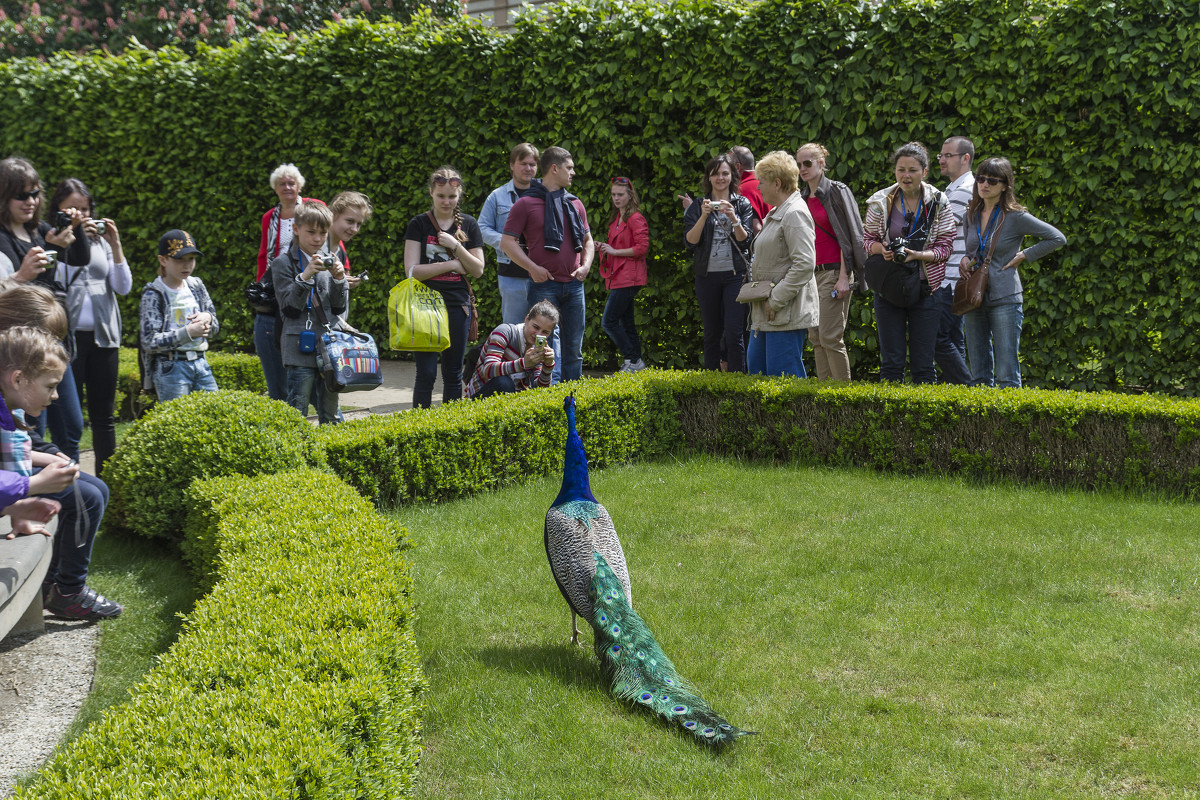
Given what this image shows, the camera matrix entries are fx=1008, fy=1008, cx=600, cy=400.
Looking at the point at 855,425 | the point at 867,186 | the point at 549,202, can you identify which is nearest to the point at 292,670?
the point at 855,425

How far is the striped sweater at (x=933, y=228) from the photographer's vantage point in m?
7.30

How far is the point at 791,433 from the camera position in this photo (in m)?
7.45

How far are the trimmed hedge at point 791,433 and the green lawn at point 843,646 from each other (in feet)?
1.01

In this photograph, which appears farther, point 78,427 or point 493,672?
point 78,427

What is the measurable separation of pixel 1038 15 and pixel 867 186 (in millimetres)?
1997

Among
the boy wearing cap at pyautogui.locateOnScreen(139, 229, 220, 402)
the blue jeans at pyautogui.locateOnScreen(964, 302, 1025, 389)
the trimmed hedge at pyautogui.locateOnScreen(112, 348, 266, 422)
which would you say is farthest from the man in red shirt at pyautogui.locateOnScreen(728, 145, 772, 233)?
the trimmed hedge at pyautogui.locateOnScreen(112, 348, 266, 422)

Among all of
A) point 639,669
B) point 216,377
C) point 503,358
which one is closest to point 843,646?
point 639,669

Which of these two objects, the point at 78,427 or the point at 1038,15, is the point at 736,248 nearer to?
the point at 1038,15

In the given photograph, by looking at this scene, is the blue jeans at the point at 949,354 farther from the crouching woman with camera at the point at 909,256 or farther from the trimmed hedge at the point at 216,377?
the trimmed hedge at the point at 216,377

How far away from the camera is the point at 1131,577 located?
4.98 metres

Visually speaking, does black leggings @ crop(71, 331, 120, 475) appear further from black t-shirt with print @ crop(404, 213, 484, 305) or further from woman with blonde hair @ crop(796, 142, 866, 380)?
woman with blonde hair @ crop(796, 142, 866, 380)

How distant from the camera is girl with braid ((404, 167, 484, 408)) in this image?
7672 millimetres

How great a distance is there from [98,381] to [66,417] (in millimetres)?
759

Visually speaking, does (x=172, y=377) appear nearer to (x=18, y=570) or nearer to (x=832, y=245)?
(x=18, y=570)
